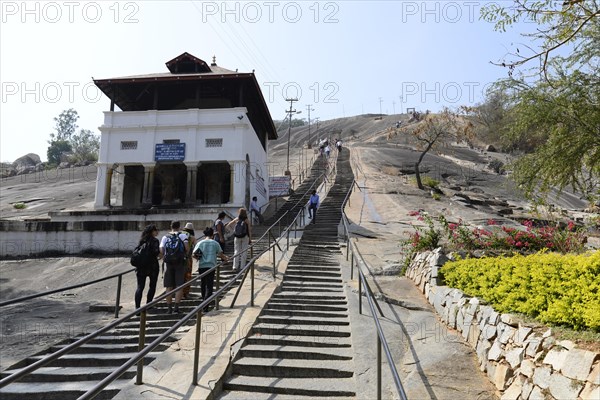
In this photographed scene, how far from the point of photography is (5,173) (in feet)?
154

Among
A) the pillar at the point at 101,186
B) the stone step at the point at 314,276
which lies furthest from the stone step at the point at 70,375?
the pillar at the point at 101,186

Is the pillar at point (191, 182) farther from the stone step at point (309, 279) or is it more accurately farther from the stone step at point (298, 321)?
the stone step at point (298, 321)

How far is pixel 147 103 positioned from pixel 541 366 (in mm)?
25579

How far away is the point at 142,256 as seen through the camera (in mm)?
8156

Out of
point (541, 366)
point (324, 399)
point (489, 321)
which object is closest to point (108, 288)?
point (324, 399)

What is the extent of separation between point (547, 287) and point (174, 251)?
19.5 feet

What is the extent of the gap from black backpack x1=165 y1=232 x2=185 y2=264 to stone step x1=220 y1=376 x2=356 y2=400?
3.25 meters

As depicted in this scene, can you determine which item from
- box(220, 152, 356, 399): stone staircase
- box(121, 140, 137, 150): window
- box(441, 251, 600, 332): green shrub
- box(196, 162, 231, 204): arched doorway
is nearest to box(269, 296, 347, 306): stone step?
box(220, 152, 356, 399): stone staircase

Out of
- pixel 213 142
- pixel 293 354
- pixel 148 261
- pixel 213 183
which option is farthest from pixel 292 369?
pixel 213 183

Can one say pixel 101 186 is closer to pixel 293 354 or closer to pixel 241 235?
pixel 241 235

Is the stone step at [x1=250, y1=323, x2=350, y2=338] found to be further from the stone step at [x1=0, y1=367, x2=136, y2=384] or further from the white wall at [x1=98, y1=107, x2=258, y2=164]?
the white wall at [x1=98, y1=107, x2=258, y2=164]

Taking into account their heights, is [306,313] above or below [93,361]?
above

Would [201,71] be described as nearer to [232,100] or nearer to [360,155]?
[232,100]

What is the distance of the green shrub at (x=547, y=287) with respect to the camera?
4.44 m
